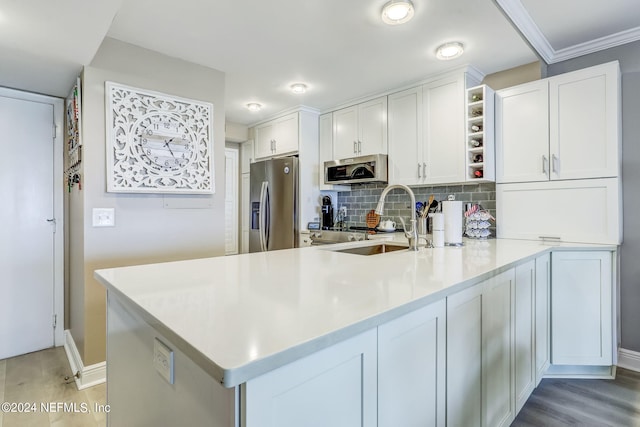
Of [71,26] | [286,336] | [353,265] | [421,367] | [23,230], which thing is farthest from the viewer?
[23,230]

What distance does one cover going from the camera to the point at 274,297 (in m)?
0.93

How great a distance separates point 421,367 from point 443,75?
2628 mm

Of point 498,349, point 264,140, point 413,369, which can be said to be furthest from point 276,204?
point 413,369

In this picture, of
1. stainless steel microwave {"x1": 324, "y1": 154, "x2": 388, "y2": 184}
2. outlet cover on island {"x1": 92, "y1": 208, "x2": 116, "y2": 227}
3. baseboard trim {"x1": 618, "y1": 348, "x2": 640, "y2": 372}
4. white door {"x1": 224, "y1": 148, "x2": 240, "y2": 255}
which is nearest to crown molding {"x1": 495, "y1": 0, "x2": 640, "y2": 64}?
stainless steel microwave {"x1": 324, "y1": 154, "x2": 388, "y2": 184}

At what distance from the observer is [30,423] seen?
1.80 meters

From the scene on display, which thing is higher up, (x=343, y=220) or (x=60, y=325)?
(x=343, y=220)

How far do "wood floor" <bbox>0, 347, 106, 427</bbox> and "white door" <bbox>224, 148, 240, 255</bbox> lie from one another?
2.46 meters

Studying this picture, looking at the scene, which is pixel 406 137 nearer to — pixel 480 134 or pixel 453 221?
pixel 480 134

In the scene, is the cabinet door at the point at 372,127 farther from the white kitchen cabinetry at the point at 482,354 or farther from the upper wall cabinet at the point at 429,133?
the white kitchen cabinetry at the point at 482,354

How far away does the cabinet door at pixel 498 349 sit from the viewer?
4.53 feet

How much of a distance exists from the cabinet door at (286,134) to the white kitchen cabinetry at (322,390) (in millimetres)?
3339

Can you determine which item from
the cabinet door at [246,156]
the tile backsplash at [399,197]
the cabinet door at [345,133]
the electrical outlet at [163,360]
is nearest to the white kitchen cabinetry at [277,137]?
the cabinet door at [246,156]

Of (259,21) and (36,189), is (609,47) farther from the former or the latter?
(36,189)

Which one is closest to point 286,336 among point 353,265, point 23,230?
point 353,265
